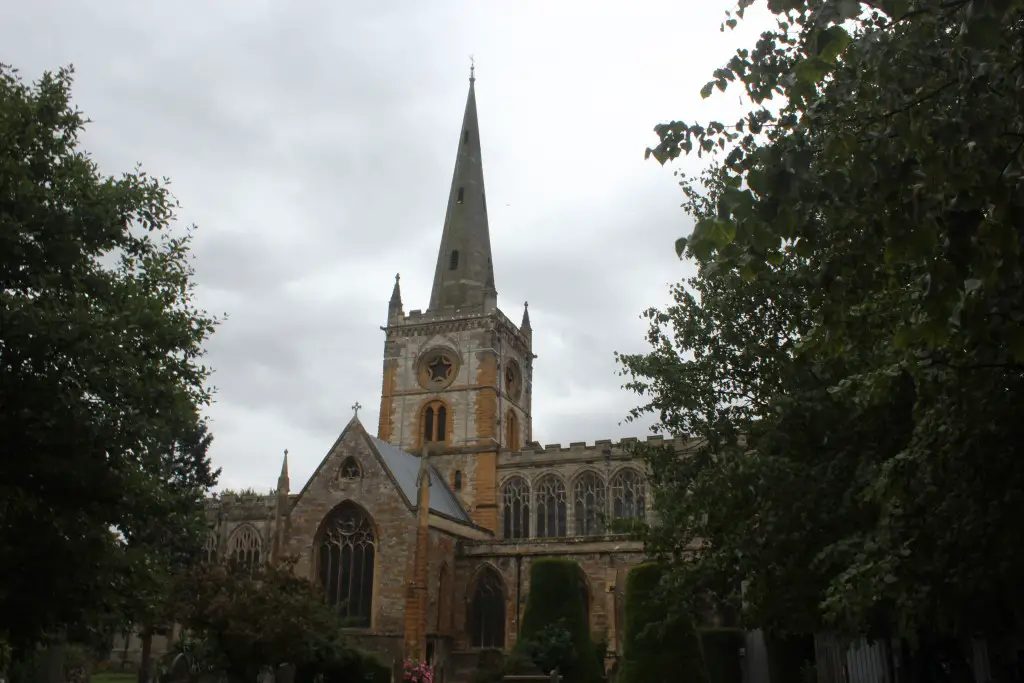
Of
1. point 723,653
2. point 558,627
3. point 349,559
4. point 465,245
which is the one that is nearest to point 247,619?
point 558,627

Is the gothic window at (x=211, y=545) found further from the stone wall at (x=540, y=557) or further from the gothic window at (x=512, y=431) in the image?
the gothic window at (x=512, y=431)

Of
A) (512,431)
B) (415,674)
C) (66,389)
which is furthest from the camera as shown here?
(512,431)

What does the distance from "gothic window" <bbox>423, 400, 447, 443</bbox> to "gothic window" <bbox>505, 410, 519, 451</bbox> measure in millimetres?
3371

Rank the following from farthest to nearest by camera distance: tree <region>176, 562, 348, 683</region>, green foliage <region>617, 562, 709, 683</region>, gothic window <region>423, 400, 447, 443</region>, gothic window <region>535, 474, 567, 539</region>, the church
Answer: gothic window <region>423, 400, 447, 443</region>
gothic window <region>535, 474, 567, 539</region>
the church
green foliage <region>617, 562, 709, 683</region>
tree <region>176, 562, 348, 683</region>

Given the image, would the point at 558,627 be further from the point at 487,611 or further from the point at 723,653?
the point at 487,611

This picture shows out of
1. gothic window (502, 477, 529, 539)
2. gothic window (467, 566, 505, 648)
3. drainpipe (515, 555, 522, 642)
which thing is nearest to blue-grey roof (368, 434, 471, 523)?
gothic window (502, 477, 529, 539)

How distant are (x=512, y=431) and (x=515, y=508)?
5.54 m

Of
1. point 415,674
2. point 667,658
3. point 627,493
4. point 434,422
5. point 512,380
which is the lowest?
point 415,674

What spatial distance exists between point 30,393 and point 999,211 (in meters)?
10.6

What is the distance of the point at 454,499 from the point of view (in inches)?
1690

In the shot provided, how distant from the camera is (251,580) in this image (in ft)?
75.8

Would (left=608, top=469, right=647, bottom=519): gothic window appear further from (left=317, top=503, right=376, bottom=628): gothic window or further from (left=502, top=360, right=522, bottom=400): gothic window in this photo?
(left=317, top=503, right=376, bottom=628): gothic window

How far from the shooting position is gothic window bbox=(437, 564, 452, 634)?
33.7m

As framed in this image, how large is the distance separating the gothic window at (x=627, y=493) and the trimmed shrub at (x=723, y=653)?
1393 cm
